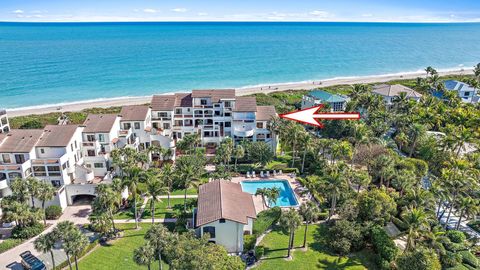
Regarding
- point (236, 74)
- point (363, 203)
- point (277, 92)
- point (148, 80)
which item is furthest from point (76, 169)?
point (236, 74)

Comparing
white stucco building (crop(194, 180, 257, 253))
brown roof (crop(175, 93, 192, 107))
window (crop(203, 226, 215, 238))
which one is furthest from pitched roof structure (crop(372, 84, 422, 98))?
window (crop(203, 226, 215, 238))

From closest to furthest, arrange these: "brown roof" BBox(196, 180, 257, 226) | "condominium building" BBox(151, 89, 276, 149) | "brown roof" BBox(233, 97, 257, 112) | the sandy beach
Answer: "brown roof" BBox(196, 180, 257, 226), "brown roof" BBox(233, 97, 257, 112), "condominium building" BBox(151, 89, 276, 149), the sandy beach

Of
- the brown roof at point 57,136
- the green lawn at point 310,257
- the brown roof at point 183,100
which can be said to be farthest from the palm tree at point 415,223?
the brown roof at point 183,100

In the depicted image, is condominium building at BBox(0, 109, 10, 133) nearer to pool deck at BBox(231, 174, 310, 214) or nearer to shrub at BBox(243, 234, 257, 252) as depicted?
pool deck at BBox(231, 174, 310, 214)

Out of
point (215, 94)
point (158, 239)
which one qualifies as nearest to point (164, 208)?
point (158, 239)

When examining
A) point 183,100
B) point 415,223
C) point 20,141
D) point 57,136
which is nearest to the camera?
point 415,223

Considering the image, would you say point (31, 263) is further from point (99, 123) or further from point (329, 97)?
point (329, 97)

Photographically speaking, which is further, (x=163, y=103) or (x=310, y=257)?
(x=163, y=103)

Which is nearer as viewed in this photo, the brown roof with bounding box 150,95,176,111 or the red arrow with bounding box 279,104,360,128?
the brown roof with bounding box 150,95,176,111
